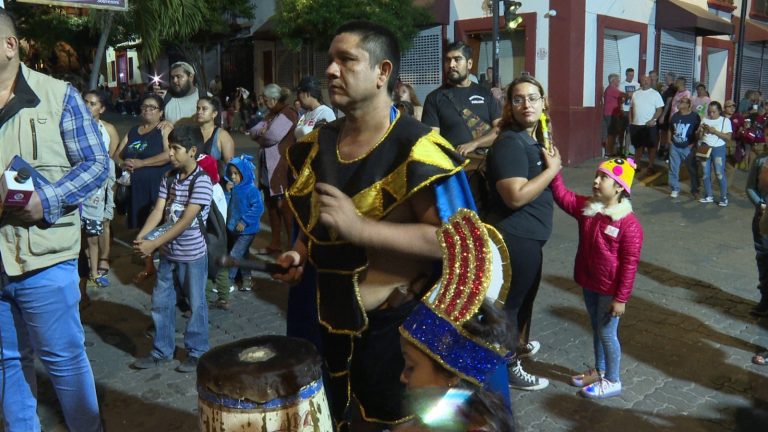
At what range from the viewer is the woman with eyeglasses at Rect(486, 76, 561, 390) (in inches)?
150

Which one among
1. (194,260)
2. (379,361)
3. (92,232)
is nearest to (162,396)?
(194,260)

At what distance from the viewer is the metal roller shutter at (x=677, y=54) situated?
17172mm

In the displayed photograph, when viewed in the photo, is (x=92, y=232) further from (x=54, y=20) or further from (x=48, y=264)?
(x=54, y=20)

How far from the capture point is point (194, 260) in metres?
4.73

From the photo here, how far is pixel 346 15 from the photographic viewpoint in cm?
1593

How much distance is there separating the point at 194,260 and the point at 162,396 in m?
0.93

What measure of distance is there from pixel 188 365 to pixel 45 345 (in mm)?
1709

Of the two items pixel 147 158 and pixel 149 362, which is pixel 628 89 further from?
pixel 149 362

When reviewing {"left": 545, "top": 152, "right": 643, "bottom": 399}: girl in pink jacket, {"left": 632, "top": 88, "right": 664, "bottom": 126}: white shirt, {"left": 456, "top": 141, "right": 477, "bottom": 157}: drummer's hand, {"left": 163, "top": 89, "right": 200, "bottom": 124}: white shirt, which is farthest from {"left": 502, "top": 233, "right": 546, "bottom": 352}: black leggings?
{"left": 632, "top": 88, "right": 664, "bottom": 126}: white shirt

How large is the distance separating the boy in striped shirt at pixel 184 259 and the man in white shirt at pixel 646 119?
11.4 m

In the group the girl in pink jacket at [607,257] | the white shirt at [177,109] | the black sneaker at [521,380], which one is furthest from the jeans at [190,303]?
the white shirt at [177,109]

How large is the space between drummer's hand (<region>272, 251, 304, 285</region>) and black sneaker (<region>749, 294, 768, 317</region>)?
481 cm

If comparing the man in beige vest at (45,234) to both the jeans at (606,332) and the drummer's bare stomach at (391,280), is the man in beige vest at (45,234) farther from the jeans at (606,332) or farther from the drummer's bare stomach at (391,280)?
the jeans at (606,332)

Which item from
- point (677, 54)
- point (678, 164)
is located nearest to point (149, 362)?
point (678, 164)
